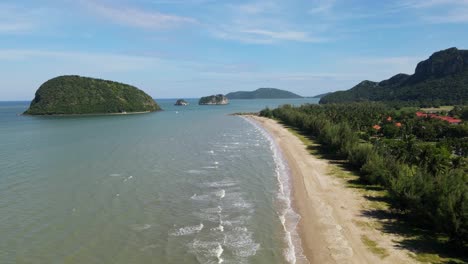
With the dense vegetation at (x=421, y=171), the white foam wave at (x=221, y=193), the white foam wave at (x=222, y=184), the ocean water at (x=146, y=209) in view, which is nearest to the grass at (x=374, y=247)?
the dense vegetation at (x=421, y=171)

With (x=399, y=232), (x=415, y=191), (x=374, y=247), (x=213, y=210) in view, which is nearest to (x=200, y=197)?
(x=213, y=210)

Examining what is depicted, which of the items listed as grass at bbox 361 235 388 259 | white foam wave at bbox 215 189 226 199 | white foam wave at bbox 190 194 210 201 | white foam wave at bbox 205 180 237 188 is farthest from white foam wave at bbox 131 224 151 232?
grass at bbox 361 235 388 259

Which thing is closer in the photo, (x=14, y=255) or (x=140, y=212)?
(x=14, y=255)

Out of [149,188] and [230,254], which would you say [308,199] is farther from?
[149,188]

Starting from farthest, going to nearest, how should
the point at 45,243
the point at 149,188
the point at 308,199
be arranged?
the point at 149,188 → the point at 308,199 → the point at 45,243

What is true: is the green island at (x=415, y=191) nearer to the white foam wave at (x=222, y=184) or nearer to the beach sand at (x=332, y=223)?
the beach sand at (x=332, y=223)

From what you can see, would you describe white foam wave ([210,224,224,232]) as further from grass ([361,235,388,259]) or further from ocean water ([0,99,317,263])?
grass ([361,235,388,259])

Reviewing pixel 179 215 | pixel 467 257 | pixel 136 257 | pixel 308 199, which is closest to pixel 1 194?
pixel 179 215

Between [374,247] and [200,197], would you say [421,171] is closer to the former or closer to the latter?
[374,247]
